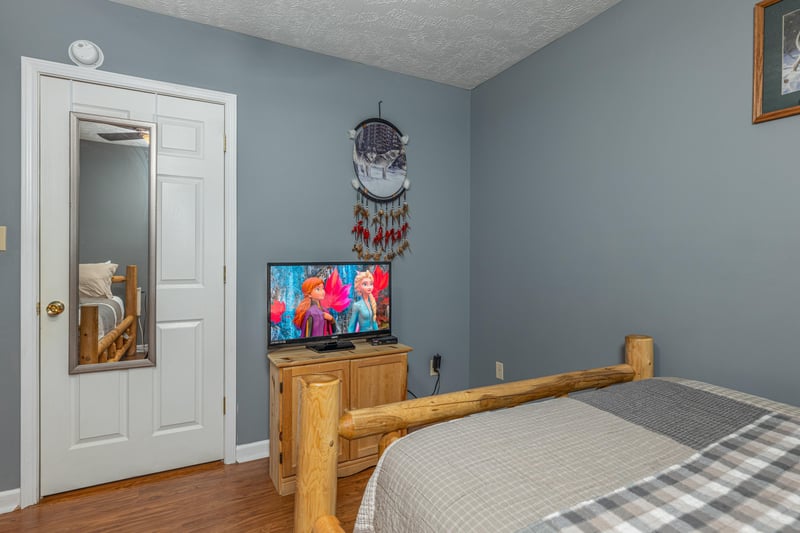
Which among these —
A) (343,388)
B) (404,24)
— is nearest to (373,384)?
(343,388)

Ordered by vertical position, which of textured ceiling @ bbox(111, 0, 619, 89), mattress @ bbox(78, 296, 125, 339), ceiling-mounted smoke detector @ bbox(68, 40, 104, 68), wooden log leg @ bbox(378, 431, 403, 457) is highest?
textured ceiling @ bbox(111, 0, 619, 89)

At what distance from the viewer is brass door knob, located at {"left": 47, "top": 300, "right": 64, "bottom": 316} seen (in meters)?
2.12

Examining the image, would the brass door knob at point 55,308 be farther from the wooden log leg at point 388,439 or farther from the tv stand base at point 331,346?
the wooden log leg at point 388,439

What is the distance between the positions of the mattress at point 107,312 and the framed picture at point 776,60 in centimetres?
320

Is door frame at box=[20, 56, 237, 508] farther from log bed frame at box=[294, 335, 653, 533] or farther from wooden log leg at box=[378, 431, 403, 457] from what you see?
wooden log leg at box=[378, 431, 403, 457]

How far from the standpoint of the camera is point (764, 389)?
5.42ft

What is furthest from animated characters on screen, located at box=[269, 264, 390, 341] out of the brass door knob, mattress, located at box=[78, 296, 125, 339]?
the brass door knob

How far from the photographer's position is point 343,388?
2.38m

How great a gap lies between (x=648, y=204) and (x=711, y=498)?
1597 mm

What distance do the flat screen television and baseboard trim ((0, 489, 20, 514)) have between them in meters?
1.39

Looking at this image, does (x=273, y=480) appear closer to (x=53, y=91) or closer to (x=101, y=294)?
(x=101, y=294)

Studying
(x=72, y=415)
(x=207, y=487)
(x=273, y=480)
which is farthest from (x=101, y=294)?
(x=273, y=480)

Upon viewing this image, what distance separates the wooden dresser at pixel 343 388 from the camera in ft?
7.27

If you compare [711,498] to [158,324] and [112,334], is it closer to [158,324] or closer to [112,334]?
[158,324]
